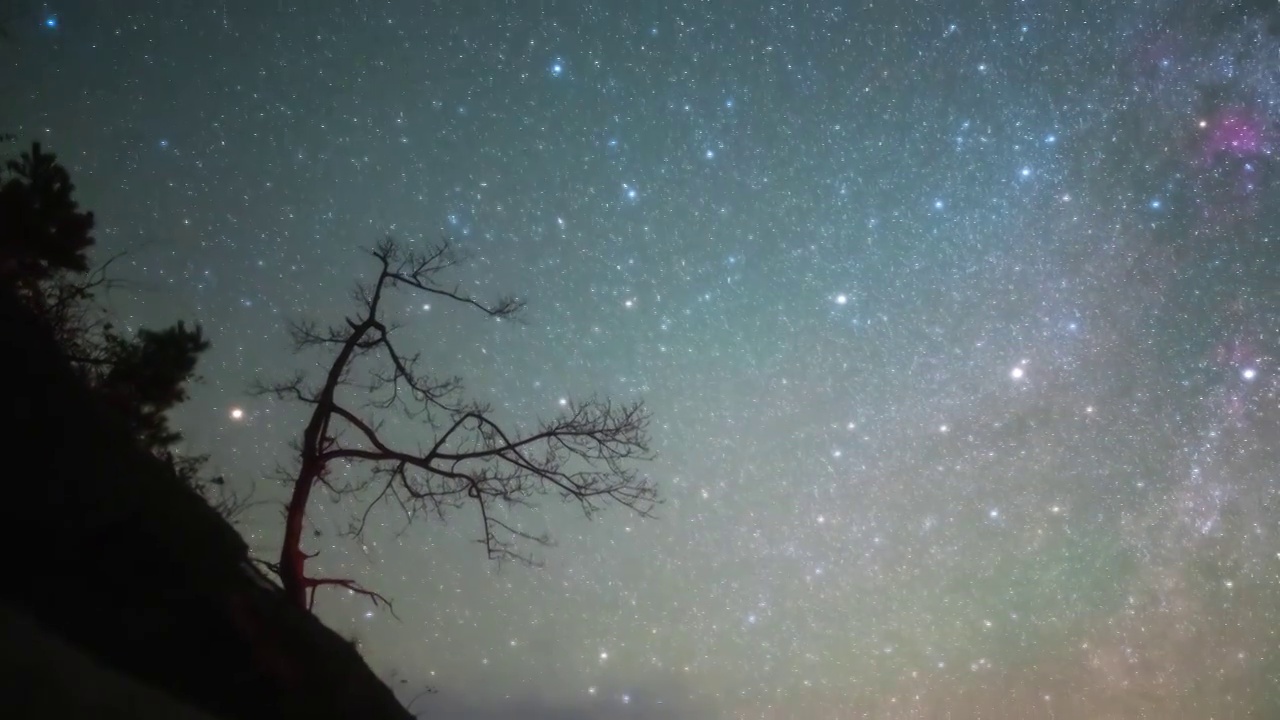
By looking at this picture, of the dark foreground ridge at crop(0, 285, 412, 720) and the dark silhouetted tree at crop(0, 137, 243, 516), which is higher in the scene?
the dark silhouetted tree at crop(0, 137, 243, 516)

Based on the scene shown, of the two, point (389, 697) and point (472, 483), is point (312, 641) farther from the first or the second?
point (472, 483)

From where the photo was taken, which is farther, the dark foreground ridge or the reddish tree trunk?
Result: the reddish tree trunk

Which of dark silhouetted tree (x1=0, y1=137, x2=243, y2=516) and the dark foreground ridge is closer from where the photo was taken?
the dark foreground ridge

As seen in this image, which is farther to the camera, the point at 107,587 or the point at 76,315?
the point at 76,315

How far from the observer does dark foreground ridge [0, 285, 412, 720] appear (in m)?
2.48

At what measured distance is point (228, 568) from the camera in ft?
14.6

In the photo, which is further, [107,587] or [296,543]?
[296,543]

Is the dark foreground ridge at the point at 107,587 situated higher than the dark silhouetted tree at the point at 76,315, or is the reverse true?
the dark silhouetted tree at the point at 76,315

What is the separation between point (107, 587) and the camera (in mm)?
3217

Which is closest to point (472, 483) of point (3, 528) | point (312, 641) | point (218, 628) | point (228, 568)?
point (312, 641)

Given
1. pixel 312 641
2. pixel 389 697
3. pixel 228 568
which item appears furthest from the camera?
pixel 389 697

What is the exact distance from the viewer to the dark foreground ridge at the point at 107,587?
248cm

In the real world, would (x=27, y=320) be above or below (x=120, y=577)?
above

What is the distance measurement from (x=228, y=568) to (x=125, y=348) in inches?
166
